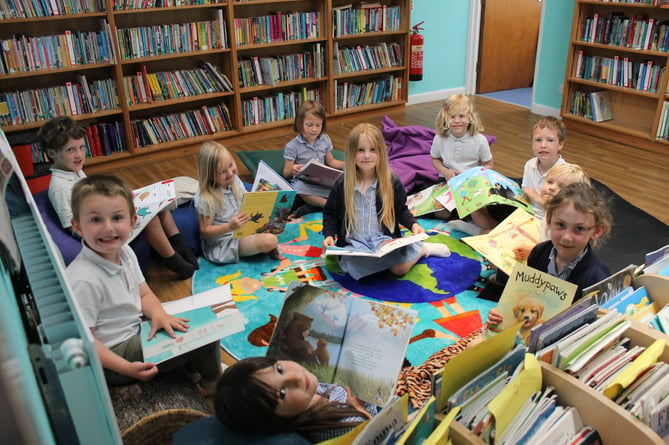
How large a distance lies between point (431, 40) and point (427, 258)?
388cm

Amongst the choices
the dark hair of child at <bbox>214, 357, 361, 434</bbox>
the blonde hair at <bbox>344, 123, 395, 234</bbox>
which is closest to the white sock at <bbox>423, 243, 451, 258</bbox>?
the blonde hair at <bbox>344, 123, 395, 234</bbox>

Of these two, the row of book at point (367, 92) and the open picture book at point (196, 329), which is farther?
the row of book at point (367, 92)

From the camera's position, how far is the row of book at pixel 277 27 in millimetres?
4609

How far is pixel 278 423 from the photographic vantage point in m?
1.20

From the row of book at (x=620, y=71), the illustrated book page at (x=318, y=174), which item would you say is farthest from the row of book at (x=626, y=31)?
the illustrated book page at (x=318, y=174)

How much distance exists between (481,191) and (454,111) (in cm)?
60

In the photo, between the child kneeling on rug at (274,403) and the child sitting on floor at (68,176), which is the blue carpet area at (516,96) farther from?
the child kneeling on rug at (274,403)

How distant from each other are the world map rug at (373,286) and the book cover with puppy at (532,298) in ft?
2.04

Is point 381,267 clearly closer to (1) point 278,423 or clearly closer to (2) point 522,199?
(2) point 522,199

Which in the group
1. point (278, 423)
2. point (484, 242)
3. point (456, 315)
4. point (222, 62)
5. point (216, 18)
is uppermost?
point (216, 18)

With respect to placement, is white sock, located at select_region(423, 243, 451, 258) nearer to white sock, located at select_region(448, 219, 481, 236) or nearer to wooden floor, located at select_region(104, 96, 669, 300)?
white sock, located at select_region(448, 219, 481, 236)

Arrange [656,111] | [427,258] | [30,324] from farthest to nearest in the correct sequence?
1. [656,111]
2. [427,258]
3. [30,324]

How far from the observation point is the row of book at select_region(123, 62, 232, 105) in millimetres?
4262

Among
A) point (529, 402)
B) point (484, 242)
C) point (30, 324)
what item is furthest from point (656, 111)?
point (30, 324)
